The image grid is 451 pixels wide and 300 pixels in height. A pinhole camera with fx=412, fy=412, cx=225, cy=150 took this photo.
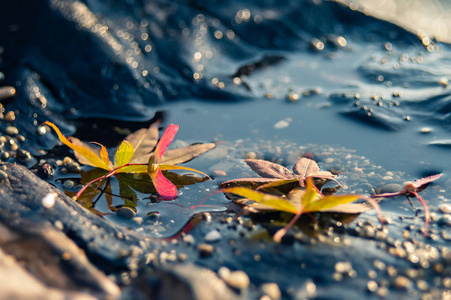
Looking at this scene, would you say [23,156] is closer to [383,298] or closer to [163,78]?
[163,78]

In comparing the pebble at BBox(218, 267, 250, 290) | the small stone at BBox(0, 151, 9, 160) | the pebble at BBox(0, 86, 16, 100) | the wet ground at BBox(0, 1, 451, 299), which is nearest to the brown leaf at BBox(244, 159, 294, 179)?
the wet ground at BBox(0, 1, 451, 299)

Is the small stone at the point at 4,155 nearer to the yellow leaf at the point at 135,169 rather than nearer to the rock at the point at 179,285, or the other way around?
the yellow leaf at the point at 135,169

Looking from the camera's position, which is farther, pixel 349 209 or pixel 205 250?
pixel 349 209

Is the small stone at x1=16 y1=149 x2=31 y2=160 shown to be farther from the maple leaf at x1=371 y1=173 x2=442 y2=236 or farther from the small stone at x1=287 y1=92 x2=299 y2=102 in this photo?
the maple leaf at x1=371 y1=173 x2=442 y2=236

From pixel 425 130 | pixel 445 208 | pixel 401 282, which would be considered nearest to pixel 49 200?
pixel 401 282

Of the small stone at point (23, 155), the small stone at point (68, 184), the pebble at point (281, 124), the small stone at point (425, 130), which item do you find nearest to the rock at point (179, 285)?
the small stone at point (68, 184)

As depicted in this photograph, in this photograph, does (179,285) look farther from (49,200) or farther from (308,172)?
(308,172)

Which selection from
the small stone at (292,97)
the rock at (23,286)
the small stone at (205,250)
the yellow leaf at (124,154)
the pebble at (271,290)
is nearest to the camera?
the rock at (23,286)
